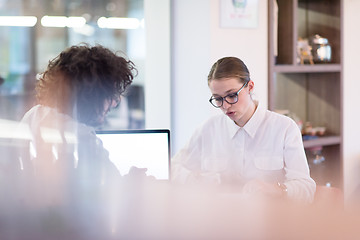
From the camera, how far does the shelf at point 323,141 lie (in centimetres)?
353

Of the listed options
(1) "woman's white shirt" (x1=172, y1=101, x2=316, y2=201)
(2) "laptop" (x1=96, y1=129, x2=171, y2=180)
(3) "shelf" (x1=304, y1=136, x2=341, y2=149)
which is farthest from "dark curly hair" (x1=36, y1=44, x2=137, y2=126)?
(3) "shelf" (x1=304, y1=136, x2=341, y2=149)

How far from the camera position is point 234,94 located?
2.06 metres

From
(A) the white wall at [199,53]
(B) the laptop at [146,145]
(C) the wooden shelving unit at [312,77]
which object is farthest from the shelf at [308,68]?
(B) the laptop at [146,145]

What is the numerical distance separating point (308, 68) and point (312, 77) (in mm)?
510

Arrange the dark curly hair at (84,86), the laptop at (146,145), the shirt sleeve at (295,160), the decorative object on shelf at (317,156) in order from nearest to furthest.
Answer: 1. the dark curly hair at (84,86)
2. the laptop at (146,145)
3. the shirt sleeve at (295,160)
4. the decorative object on shelf at (317,156)

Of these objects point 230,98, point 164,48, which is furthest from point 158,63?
point 230,98

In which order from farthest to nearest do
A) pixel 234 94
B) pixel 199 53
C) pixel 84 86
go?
1. pixel 199 53
2. pixel 234 94
3. pixel 84 86

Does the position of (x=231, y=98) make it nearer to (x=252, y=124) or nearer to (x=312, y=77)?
(x=252, y=124)

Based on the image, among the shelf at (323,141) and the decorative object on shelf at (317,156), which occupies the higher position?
the shelf at (323,141)

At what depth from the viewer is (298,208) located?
0.92ft

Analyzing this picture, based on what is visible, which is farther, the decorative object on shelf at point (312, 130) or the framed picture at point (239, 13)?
the decorative object on shelf at point (312, 130)

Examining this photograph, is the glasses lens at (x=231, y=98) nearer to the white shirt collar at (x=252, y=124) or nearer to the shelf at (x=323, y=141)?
the white shirt collar at (x=252, y=124)

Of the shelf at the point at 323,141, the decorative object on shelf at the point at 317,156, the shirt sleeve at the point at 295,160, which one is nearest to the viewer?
the shirt sleeve at the point at 295,160

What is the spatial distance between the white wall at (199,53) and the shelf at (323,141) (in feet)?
1.53
